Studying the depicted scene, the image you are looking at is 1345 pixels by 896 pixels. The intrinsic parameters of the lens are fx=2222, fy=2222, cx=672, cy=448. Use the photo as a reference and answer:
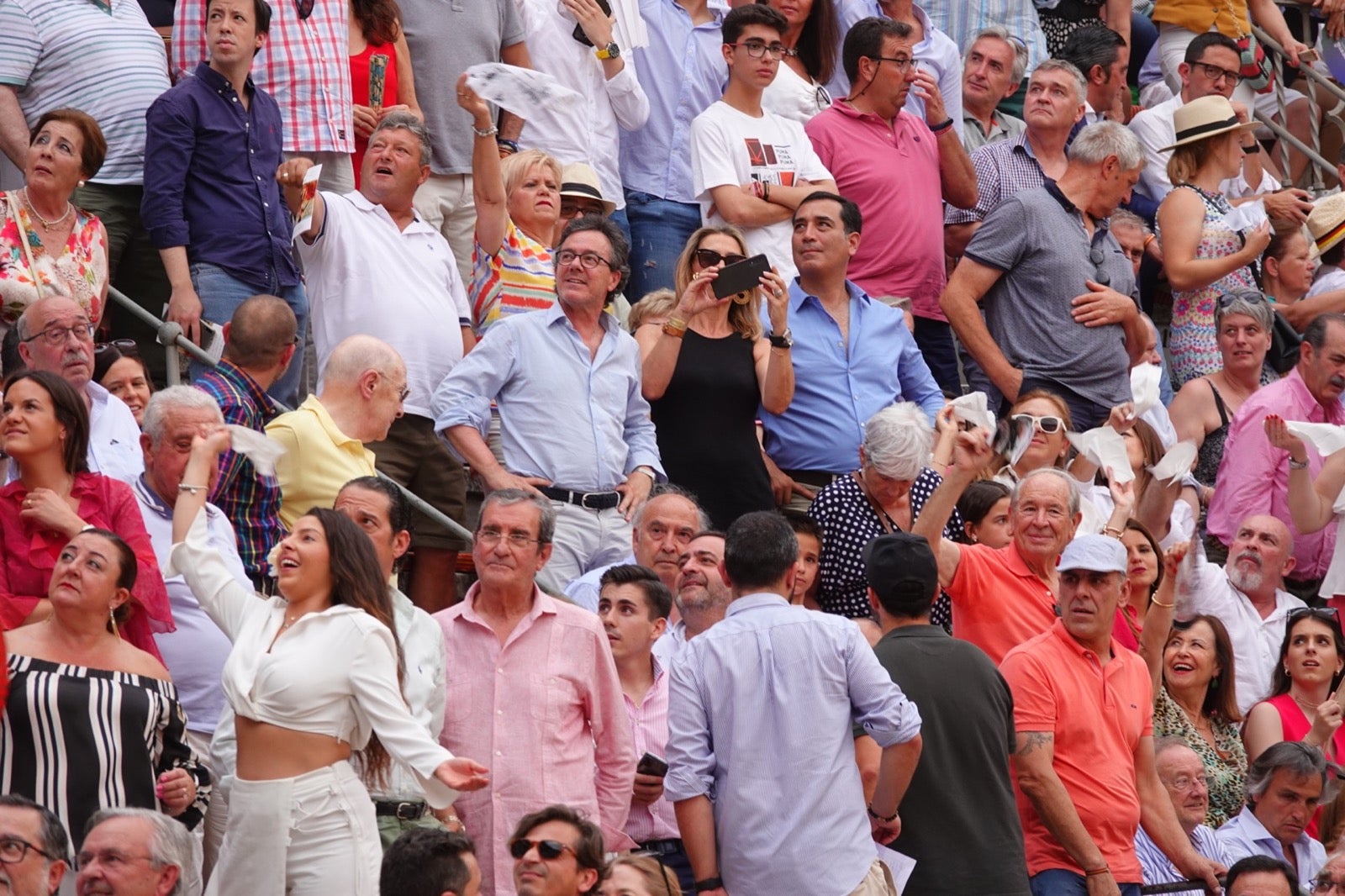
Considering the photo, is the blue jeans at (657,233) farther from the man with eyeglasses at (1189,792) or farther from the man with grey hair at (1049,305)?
the man with eyeglasses at (1189,792)

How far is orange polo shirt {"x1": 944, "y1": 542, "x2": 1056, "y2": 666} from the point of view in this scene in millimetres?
7605

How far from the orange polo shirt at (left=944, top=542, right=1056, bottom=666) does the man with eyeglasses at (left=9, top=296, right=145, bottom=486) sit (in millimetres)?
2795

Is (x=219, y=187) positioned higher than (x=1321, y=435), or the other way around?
(x=219, y=187)

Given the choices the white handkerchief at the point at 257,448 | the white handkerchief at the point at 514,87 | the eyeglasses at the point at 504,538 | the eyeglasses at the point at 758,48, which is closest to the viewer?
the eyeglasses at the point at 504,538

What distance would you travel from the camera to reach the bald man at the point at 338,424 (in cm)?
715

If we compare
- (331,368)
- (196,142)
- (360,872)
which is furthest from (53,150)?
(360,872)

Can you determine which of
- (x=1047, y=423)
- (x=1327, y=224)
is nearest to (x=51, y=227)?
(x=1047, y=423)

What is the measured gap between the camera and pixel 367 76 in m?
9.46

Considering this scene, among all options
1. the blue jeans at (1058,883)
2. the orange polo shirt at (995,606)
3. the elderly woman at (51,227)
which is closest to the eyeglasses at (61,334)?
the elderly woman at (51,227)

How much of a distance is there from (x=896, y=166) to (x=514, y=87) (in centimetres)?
205

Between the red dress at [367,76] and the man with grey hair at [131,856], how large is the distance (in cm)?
432

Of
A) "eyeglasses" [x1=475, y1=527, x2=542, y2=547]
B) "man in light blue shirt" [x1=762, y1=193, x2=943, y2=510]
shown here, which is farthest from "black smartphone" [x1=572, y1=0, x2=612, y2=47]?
"eyeglasses" [x1=475, y1=527, x2=542, y2=547]

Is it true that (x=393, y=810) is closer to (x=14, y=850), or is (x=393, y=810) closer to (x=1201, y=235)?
(x=14, y=850)

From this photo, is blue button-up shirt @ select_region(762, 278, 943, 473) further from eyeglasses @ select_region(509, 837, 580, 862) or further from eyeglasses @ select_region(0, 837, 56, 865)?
eyeglasses @ select_region(0, 837, 56, 865)
